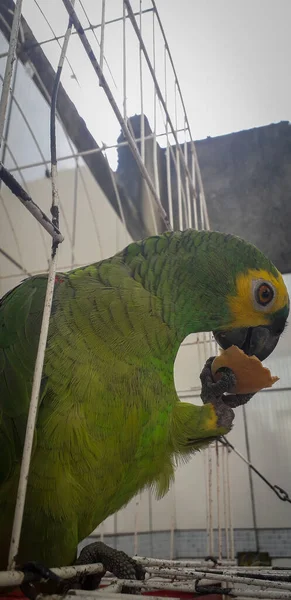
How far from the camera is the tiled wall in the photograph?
3.03 meters

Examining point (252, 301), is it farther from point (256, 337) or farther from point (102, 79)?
point (102, 79)

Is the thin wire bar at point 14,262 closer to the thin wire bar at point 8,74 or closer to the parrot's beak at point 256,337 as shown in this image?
the parrot's beak at point 256,337

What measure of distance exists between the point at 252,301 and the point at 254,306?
0.05 feet

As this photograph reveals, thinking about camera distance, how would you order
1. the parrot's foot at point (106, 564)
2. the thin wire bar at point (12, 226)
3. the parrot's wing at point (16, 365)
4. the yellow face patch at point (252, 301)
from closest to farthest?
the parrot's wing at point (16, 365)
the parrot's foot at point (106, 564)
the yellow face patch at point (252, 301)
the thin wire bar at point (12, 226)

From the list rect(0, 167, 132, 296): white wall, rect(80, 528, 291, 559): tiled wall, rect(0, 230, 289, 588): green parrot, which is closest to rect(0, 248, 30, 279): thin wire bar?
rect(0, 167, 132, 296): white wall

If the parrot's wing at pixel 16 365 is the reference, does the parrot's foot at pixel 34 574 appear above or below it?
below

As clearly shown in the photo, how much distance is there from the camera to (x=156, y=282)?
3.43 feet

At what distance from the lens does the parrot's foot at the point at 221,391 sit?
1.16 metres

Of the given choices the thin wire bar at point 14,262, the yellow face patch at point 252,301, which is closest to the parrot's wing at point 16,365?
the yellow face patch at point 252,301

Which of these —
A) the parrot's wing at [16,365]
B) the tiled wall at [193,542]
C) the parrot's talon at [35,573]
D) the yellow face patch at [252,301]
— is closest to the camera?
the parrot's talon at [35,573]

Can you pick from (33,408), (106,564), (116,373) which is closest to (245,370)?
(116,373)

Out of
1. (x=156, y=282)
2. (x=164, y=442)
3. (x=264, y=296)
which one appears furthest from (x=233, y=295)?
(x=164, y=442)

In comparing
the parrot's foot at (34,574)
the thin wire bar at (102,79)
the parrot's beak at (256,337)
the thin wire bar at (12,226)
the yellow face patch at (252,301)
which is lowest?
the parrot's foot at (34,574)

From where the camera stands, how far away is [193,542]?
3.10 m
